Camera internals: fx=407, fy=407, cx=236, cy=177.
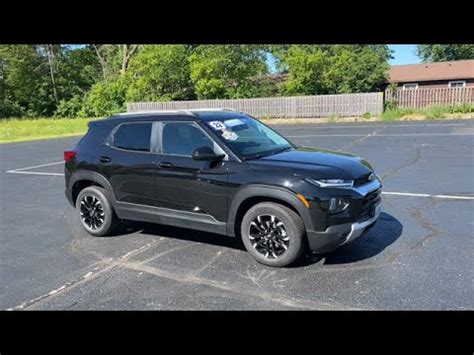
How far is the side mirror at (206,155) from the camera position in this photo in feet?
14.8

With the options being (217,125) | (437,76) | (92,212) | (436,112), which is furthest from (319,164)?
(437,76)

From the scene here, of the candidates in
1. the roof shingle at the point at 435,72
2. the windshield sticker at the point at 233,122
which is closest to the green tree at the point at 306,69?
the roof shingle at the point at 435,72

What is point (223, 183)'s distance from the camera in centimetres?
454

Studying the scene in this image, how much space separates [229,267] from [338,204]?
1.35m

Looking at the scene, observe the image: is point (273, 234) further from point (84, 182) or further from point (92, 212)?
point (84, 182)

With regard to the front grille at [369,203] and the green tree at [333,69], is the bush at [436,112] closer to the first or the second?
the green tree at [333,69]

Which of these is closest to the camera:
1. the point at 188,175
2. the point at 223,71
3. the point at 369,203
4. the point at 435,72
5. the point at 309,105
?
the point at 369,203

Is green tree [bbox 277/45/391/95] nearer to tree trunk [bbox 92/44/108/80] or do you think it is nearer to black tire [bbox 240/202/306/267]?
tree trunk [bbox 92/44/108/80]

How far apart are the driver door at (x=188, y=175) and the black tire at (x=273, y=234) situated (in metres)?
0.36

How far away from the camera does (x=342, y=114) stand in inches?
1069

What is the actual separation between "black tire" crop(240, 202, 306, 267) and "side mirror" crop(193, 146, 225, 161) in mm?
698

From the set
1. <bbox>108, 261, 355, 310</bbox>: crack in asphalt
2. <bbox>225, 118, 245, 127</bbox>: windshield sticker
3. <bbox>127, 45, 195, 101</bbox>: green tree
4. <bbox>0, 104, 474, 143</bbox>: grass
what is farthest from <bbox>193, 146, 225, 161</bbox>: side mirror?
<bbox>127, 45, 195, 101</bbox>: green tree
